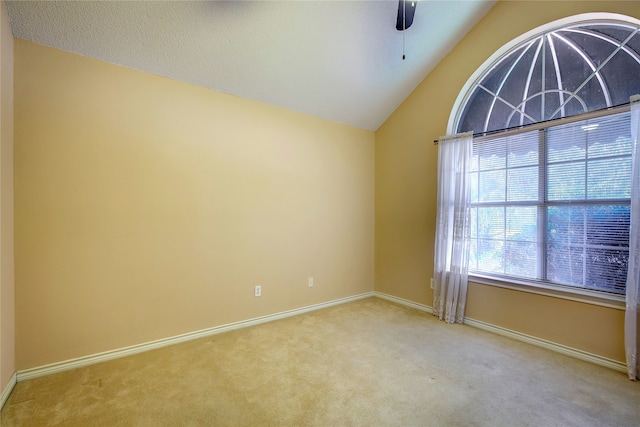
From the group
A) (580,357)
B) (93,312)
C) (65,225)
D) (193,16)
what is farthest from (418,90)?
(93,312)

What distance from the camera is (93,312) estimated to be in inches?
87.6

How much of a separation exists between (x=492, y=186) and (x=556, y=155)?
596 mm

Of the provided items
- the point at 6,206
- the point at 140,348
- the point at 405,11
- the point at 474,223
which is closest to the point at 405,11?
the point at 405,11

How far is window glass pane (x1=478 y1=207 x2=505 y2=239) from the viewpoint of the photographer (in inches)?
116

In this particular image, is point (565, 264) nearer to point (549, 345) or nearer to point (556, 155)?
point (549, 345)

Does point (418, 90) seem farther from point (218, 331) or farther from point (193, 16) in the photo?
point (218, 331)

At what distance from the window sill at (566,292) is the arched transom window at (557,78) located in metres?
1.55

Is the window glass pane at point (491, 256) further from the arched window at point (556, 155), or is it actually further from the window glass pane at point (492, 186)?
the window glass pane at point (492, 186)

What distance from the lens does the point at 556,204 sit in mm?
2568

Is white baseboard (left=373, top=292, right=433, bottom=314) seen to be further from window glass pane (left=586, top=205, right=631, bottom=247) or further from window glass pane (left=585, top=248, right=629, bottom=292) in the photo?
window glass pane (left=586, top=205, right=631, bottom=247)

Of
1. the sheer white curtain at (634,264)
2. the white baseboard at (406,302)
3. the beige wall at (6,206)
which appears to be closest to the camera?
the beige wall at (6,206)

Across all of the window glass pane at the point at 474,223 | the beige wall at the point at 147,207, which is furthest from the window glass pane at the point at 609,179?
the beige wall at the point at 147,207

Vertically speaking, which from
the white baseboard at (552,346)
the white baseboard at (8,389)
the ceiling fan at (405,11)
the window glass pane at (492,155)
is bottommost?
the white baseboard at (8,389)

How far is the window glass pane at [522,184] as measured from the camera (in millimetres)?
2711
